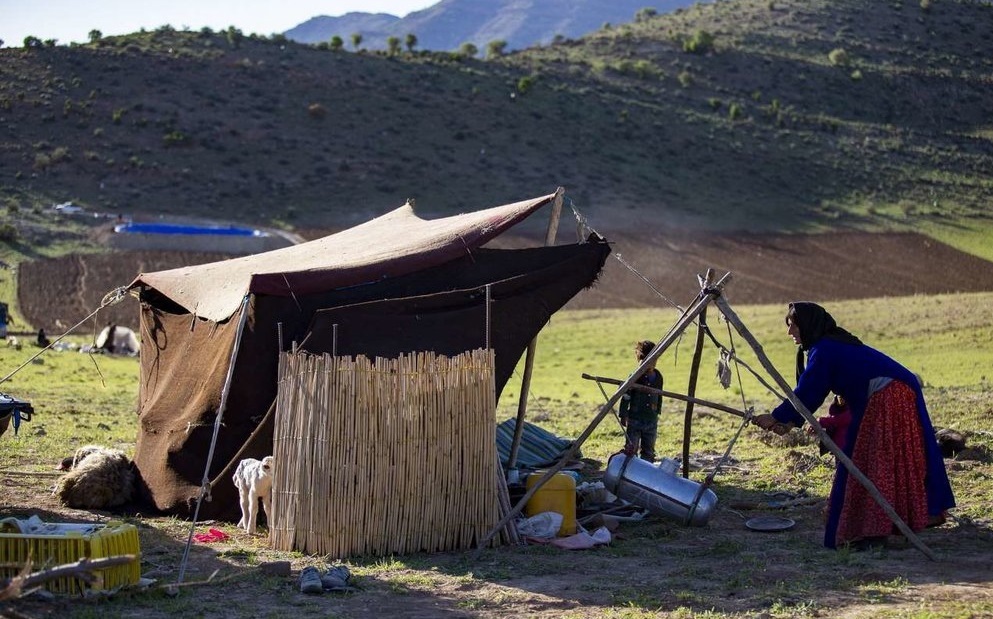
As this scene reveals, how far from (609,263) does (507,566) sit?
33867 millimetres

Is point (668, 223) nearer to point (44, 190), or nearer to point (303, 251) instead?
point (44, 190)

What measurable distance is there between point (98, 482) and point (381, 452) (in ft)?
10.4

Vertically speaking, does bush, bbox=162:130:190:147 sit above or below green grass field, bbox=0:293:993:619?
above

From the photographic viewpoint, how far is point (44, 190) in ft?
153

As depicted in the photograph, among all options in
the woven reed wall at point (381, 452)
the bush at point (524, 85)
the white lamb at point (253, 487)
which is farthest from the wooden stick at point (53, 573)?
the bush at point (524, 85)

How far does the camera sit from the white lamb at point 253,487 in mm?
8852

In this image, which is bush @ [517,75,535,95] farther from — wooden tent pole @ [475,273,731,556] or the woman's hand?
the woman's hand

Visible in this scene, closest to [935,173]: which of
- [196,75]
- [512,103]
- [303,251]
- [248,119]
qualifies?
[512,103]

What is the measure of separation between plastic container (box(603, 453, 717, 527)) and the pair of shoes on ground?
109 inches

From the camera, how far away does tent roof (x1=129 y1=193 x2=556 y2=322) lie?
9570 mm

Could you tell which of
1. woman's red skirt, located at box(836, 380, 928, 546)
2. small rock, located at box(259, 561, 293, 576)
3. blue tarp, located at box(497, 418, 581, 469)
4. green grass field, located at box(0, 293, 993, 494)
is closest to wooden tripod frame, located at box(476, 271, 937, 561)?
woman's red skirt, located at box(836, 380, 928, 546)

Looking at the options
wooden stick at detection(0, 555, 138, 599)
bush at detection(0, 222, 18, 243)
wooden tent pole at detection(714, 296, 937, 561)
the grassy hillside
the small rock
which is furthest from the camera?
the grassy hillside

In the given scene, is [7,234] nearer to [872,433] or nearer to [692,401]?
[692,401]

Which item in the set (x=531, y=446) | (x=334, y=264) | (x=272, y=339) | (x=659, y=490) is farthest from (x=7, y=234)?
(x=659, y=490)
